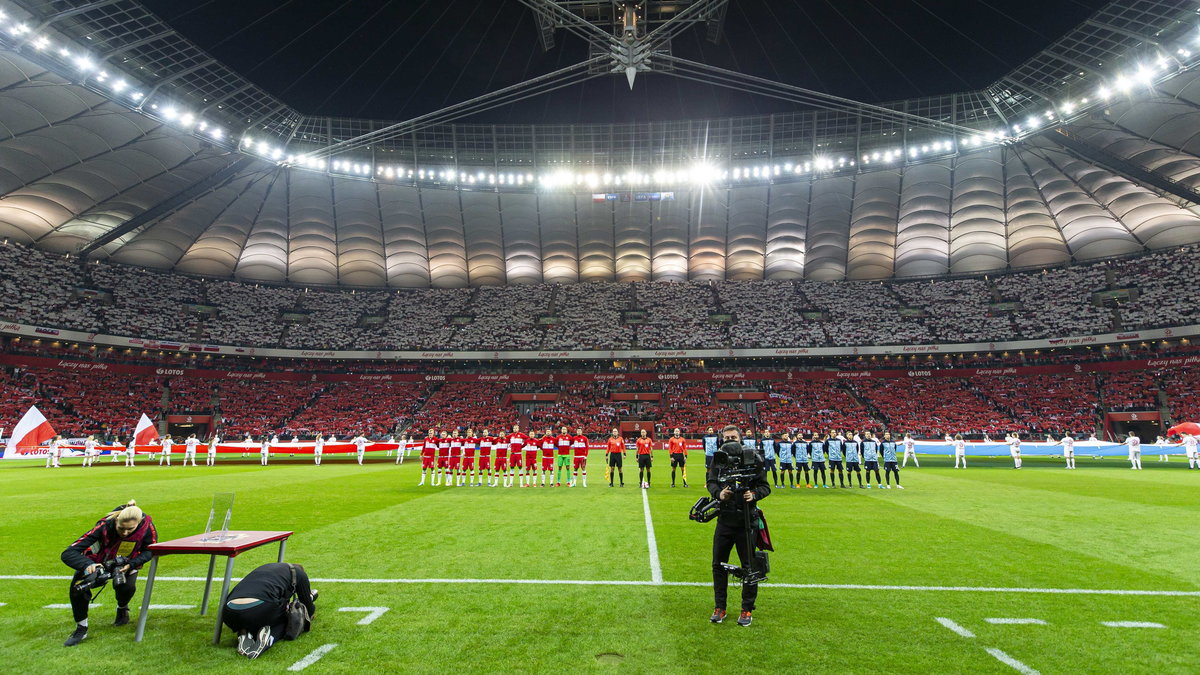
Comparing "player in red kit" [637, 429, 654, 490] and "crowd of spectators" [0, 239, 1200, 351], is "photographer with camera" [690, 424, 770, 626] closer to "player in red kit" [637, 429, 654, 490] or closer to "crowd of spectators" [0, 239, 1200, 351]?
"player in red kit" [637, 429, 654, 490]

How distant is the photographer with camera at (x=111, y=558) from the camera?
538 centimetres

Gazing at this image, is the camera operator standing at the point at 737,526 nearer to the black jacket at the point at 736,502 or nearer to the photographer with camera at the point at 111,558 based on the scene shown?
→ the black jacket at the point at 736,502

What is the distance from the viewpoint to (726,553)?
6.30m

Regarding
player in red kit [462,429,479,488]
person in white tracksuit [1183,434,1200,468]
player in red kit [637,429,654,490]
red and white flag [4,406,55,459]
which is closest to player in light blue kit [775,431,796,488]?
player in red kit [637,429,654,490]

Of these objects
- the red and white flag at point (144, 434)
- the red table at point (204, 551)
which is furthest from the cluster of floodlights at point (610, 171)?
the red table at point (204, 551)

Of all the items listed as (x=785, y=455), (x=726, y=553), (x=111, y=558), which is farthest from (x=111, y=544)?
(x=785, y=455)

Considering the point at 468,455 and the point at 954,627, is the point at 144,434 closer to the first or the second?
the point at 468,455

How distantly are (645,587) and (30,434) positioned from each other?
118ft

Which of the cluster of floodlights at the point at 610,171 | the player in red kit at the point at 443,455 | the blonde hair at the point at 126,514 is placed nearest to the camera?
the blonde hair at the point at 126,514

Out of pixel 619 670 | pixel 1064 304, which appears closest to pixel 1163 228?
pixel 1064 304

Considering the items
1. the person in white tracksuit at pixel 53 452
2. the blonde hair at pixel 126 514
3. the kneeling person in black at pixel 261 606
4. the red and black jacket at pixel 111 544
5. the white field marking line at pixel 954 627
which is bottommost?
the person in white tracksuit at pixel 53 452

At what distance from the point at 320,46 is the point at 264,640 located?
39998mm

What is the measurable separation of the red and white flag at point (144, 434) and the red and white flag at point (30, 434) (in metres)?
3.56

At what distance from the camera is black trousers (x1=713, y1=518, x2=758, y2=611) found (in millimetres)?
5961
